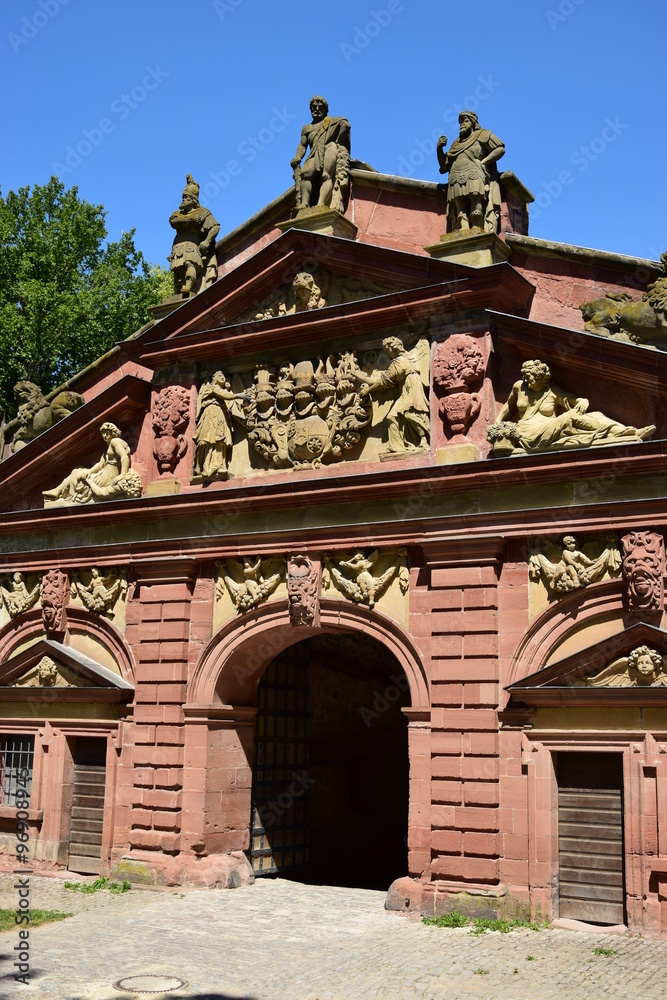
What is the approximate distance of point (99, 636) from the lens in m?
17.5

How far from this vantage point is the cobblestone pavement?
405 inches

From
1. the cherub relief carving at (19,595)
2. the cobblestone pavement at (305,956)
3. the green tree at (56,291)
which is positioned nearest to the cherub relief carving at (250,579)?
the cherub relief carving at (19,595)

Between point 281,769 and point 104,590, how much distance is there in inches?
161

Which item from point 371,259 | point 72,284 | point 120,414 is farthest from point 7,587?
point 72,284

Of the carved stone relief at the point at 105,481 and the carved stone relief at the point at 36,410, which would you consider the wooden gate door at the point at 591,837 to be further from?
the carved stone relief at the point at 36,410

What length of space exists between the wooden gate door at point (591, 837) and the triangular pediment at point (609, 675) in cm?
80

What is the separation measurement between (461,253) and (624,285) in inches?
89.9

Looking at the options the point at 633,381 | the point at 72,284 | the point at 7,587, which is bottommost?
the point at 7,587

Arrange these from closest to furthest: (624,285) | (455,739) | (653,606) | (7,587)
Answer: (653,606) → (455,739) → (624,285) → (7,587)

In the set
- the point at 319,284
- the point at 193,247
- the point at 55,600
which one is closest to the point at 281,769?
the point at 55,600

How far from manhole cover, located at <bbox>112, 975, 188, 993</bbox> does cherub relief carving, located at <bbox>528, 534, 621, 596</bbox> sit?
6.33 m

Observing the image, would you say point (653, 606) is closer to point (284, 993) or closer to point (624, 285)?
point (624, 285)

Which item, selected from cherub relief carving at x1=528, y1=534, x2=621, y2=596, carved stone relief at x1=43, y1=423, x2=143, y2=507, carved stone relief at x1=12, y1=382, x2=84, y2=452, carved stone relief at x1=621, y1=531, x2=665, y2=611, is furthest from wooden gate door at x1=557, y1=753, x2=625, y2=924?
carved stone relief at x1=12, y1=382, x2=84, y2=452

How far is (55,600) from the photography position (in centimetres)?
1797
